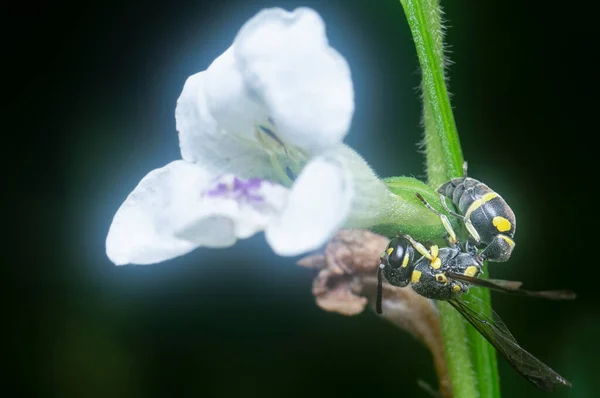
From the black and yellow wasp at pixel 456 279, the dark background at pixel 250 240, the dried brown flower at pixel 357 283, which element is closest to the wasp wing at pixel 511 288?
the black and yellow wasp at pixel 456 279

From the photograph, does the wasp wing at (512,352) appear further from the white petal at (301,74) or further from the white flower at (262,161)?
the white petal at (301,74)

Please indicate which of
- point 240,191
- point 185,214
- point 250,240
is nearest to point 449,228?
point 240,191

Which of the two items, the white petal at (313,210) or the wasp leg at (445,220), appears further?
the wasp leg at (445,220)

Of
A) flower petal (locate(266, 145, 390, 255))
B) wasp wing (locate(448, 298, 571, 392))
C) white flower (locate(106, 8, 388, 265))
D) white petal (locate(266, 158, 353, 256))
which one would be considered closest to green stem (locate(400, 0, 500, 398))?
wasp wing (locate(448, 298, 571, 392))

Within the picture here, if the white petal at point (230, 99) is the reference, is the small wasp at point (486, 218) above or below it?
below

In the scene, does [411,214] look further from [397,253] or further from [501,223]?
[501,223]

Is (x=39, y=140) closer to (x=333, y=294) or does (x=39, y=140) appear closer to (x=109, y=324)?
(x=109, y=324)

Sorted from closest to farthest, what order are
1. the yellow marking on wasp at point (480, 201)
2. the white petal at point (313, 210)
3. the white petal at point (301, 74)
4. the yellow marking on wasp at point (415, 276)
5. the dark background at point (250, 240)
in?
the white petal at point (313, 210)
the white petal at point (301, 74)
the yellow marking on wasp at point (480, 201)
the yellow marking on wasp at point (415, 276)
the dark background at point (250, 240)

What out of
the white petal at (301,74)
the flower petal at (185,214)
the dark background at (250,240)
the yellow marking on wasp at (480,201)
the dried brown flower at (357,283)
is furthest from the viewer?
the dark background at (250,240)

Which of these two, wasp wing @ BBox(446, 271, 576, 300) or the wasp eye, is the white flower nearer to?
the wasp eye
